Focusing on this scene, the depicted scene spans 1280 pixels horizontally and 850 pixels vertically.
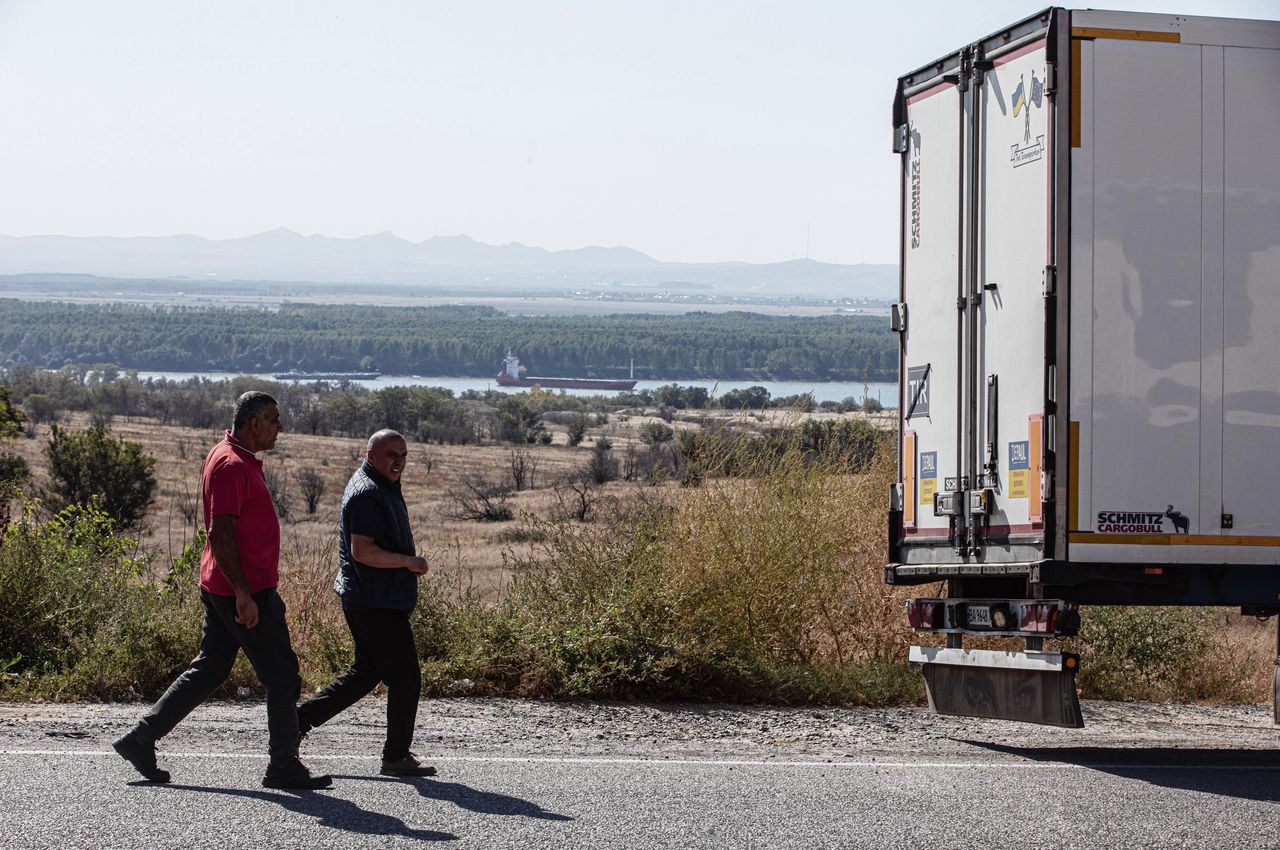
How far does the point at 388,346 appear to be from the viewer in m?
158

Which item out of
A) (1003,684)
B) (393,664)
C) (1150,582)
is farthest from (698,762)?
(1150,582)

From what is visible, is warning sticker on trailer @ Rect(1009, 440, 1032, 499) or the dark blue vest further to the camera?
warning sticker on trailer @ Rect(1009, 440, 1032, 499)

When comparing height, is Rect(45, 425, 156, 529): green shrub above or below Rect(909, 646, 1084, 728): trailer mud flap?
below

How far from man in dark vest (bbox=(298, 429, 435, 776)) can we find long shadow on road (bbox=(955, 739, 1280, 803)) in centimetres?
340

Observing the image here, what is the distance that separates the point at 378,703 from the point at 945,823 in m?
4.04

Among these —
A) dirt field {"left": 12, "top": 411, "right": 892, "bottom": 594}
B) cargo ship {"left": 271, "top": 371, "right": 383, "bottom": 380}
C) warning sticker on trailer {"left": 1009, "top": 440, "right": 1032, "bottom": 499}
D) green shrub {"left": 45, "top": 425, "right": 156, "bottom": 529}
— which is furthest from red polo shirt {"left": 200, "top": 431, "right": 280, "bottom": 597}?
cargo ship {"left": 271, "top": 371, "right": 383, "bottom": 380}

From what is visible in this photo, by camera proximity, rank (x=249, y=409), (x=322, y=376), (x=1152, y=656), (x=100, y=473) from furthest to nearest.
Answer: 1. (x=322, y=376)
2. (x=100, y=473)
3. (x=1152, y=656)
4. (x=249, y=409)

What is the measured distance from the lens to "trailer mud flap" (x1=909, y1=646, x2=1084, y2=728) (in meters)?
7.83

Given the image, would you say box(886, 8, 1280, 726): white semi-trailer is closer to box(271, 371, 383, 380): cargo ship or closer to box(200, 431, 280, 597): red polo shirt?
box(200, 431, 280, 597): red polo shirt

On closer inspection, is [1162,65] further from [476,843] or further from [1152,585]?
[476,843]

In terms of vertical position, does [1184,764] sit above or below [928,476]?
below

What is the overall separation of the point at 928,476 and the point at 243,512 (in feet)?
13.5

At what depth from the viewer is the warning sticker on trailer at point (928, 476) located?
884cm

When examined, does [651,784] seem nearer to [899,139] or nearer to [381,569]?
[381,569]
